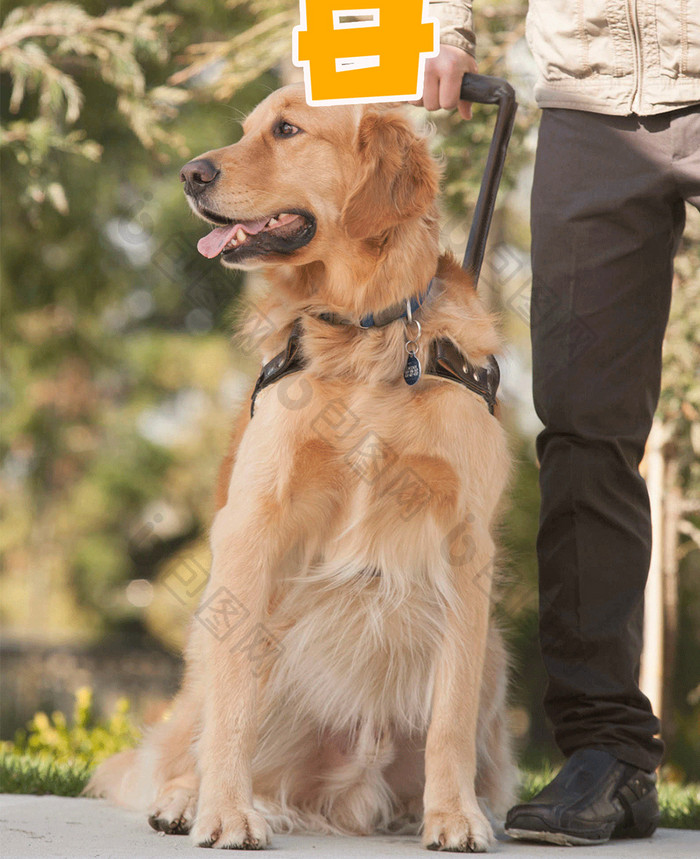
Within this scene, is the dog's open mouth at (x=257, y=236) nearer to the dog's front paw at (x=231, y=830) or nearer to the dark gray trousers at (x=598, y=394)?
the dark gray trousers at (x=598, y=394)

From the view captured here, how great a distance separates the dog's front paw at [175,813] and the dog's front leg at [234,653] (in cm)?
13

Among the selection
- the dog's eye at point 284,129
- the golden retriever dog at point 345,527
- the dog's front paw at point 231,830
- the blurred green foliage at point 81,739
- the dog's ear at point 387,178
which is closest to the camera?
the dog's front paw at point 231,830

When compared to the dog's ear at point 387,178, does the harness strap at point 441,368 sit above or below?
below

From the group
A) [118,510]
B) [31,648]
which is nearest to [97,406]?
[118,510]

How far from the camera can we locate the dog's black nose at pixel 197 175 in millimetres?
2617

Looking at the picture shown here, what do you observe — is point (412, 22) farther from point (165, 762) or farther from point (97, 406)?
point (97, 406)

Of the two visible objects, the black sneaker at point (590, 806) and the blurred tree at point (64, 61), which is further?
the blurred tree at point (64, 61)

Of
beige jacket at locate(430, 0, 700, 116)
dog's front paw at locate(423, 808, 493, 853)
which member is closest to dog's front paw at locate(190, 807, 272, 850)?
dog's front paw at locate(423, 808, 493, 853)

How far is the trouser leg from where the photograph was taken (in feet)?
8.78

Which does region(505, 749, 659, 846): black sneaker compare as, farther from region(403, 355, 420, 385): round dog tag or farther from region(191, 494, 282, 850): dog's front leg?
region(403, 355, 420, 385): round dog tag

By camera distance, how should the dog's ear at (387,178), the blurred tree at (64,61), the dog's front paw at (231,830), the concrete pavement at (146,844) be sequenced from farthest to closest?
the blurred tree at (64,61)
the dog's ear at (387,178)
the dog's front paw at (231,830)
the concrete pavement at (146,844)

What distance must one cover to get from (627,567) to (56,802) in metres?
1.70

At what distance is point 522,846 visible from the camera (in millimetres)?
2451

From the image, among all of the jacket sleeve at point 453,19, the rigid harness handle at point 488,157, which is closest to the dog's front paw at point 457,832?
the rigid harness handle at point 488,157
